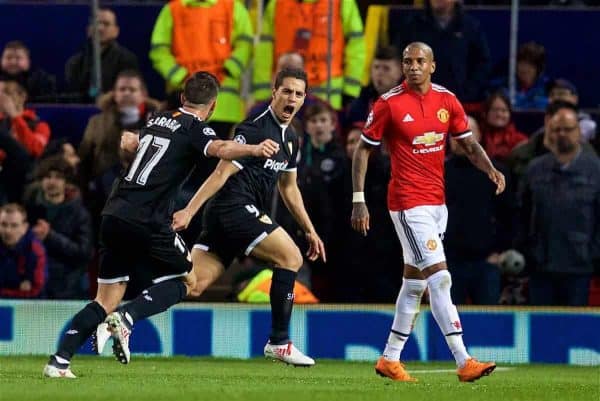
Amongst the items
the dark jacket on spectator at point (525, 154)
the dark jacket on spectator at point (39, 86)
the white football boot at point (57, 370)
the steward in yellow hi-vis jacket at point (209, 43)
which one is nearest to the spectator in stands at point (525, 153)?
the dark jacket on spectator at point (525, 154)

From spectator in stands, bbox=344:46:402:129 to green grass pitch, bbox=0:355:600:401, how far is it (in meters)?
3.20

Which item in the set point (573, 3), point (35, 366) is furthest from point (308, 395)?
point (573, 3)

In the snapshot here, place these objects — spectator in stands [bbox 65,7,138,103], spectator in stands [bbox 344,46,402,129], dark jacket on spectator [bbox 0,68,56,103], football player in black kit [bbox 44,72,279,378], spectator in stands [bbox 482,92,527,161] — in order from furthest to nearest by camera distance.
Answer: dark jacket on spectator [bbox 0,68,56,103] → spectator in stands [bbox 65,7,138,103] → spectator in stands [bbox 344,46,402,129] → spectator in stands [bbox 482,92,527,161] → football player in black kit [bbox 44,72,279,378]

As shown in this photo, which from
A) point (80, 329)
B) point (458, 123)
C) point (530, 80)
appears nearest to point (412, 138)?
point (458, 123)

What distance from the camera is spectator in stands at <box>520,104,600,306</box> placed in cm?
1448

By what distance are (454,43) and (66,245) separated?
4.42 m

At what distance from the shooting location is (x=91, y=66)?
1667 centimetres

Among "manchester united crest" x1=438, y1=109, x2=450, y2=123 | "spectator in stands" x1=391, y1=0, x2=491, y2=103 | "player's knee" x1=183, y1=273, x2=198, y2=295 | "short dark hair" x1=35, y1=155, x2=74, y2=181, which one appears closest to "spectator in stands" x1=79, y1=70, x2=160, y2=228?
"short dark hair" x1=35, y1=155, x2=74, y2=181

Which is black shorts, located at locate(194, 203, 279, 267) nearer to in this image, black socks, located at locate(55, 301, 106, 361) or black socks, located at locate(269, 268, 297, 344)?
black socks, located at locate(269, 268, 297, 344)

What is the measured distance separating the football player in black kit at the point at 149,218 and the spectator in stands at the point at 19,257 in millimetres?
4079

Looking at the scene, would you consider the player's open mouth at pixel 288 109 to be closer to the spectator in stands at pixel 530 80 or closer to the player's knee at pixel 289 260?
the player's knee at pixel 289 260

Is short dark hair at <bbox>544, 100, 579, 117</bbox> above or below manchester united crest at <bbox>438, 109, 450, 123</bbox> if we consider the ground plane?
above

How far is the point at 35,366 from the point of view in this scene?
12.5 meters

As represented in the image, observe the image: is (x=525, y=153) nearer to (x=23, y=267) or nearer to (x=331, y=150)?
(x=331, y=150)
